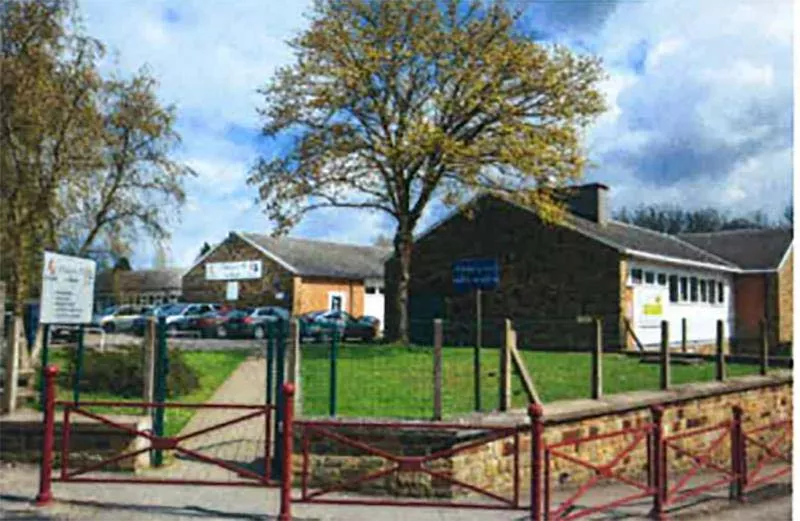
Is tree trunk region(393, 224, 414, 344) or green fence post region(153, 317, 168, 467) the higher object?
tree trunk region(393, 224, 414, 344)

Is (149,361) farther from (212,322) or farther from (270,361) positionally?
(212,322)

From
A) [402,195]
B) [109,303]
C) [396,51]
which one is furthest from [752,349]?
[109,303]

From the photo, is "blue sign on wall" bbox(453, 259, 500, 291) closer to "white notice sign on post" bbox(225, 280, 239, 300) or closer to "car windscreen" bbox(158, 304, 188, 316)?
"white notice sign on post" bbox(225, 280, 239, 300)

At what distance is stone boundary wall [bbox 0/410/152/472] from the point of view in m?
5.25

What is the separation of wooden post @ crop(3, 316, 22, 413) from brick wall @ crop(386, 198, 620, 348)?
317 inches

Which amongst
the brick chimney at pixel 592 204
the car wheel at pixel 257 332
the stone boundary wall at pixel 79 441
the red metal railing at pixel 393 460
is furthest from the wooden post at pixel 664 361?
the brick chimney at pixel 592 204

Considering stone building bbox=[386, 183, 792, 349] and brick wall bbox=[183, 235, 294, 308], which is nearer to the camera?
brick wall bbox=[183, 235, 294, 308]

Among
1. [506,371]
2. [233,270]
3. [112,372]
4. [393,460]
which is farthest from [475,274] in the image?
[393,460]

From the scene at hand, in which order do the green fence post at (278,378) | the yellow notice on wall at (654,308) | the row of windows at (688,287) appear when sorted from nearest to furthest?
the green fence post at (278,378), the yellow notice on wall at (654,308), the row of windows at (688,287)

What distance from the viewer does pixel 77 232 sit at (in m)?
8.67

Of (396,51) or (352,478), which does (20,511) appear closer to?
(352,478)

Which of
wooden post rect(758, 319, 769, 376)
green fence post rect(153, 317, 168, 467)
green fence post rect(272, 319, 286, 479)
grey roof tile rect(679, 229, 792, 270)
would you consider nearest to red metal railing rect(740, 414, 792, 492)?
wooden post rect(758, 319, 769, 376)

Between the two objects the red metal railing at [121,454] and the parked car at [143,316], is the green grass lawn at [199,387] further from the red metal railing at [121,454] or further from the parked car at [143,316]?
the red metal railing at [121,454]

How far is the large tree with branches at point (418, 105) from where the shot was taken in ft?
37.6
